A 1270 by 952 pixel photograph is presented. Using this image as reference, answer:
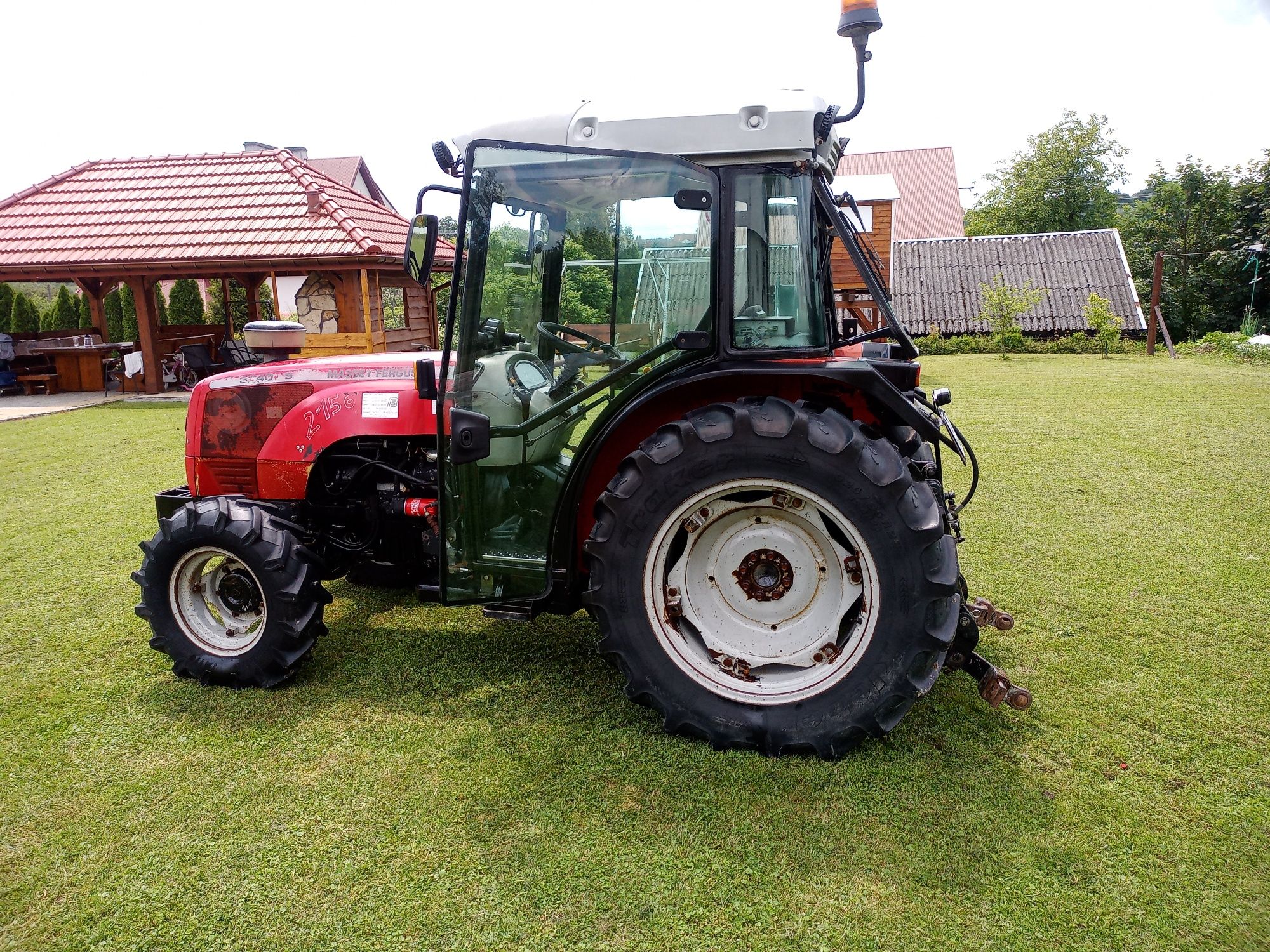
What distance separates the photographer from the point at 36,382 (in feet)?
47.9

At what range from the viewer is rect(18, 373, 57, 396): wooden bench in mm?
14516

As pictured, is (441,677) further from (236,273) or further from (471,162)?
(236,273)

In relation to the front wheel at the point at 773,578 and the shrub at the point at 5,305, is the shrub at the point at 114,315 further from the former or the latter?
the front wheel at the point at 773,578

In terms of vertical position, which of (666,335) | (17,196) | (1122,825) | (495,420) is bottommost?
(1122,825)

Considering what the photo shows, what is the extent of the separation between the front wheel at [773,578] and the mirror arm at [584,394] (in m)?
0.28

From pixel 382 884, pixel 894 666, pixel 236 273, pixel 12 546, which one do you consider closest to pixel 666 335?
pixel 894 666

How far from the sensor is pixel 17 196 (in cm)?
1572

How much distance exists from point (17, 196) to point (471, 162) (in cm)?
1714

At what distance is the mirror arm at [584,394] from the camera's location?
2936 mm

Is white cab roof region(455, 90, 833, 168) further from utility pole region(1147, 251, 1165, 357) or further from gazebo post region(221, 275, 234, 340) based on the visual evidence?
utility pole region(1147, 251, 1165, 357)

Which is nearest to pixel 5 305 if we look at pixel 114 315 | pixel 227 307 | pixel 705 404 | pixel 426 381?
pixel 114 315

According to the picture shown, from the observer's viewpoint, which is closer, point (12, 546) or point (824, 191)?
point (824, 191)

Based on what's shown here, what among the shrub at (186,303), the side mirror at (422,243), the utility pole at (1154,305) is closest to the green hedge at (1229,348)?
the utility pole at (1154,305)

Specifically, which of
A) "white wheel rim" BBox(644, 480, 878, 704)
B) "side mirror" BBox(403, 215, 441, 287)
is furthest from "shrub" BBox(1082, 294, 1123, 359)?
"side mirror" BBox(403, 215, 441, 287)
